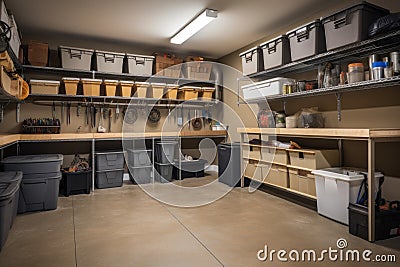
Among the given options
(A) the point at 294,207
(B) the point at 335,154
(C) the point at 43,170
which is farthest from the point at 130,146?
(B) the point at 335,154

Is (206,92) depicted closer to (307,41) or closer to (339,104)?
(307,41)

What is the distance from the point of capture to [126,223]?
116 inches

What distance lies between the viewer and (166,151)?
16.3 feet

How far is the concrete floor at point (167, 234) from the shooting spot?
214 cm

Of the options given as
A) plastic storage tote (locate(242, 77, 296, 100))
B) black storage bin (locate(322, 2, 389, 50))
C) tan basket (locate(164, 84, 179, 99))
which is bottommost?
plastic storage tote (locate(242, 77, 296, 100))

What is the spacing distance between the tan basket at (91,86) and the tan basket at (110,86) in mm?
128

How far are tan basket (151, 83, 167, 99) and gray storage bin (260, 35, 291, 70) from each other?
1.97 m

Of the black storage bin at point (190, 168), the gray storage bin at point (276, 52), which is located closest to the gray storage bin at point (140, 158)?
the black storage bin at point (190, 168)

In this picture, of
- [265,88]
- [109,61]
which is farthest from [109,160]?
[265,88]

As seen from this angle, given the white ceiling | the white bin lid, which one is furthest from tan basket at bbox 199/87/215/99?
the white bin lid

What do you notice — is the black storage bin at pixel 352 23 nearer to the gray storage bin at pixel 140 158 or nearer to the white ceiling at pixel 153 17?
the white ceiling at pixel 153 17

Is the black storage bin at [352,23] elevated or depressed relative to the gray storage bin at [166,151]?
elevated

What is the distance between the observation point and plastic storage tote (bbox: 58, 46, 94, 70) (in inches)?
178

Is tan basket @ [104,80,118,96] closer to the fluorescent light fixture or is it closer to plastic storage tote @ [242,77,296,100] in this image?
the fluorescent light fixture
